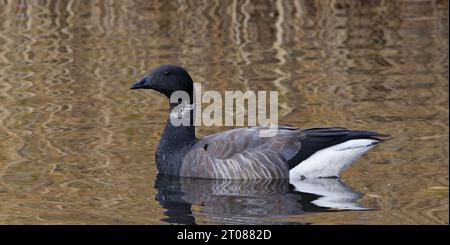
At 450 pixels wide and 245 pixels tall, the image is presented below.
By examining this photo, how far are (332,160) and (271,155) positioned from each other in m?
0.58

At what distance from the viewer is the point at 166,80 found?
10820mm

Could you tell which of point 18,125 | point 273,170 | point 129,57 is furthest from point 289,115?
point 129,57

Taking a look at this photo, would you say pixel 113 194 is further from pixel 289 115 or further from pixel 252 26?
pixel 252 26

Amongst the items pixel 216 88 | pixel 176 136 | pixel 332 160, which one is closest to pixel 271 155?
pixel 332 160

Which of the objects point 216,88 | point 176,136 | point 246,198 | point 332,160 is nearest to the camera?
point 246,198

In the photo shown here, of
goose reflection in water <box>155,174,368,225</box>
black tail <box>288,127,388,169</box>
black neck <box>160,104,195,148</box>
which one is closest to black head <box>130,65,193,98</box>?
black neck <box>160,104,195,148</box>

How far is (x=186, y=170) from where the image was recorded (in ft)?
34.2

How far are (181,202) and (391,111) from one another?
3.84m

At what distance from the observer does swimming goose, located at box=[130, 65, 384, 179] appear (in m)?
10.2

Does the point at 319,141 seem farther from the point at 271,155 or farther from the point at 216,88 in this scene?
the point at 216,88

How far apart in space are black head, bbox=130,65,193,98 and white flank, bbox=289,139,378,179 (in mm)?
1479

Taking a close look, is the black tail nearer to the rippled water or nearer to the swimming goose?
the swimming goose

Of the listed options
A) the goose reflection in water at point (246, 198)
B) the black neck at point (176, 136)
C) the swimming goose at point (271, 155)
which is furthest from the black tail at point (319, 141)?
the black neck at point (176, 136)

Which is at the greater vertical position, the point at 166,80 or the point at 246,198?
the point at 166,80
